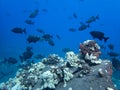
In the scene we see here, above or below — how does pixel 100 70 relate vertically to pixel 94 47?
below

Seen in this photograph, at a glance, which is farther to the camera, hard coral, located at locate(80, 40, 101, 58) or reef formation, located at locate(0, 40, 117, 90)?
hard coral, located at locate(80, 40, 101, 58)

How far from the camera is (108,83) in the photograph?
5461 mm

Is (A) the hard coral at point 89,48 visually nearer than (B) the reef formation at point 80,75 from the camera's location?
No

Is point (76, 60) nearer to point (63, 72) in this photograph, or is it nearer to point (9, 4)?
point (63, 72)

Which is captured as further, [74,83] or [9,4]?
[9,4]

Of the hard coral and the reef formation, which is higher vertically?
the hard coral

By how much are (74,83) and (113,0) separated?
120905mm

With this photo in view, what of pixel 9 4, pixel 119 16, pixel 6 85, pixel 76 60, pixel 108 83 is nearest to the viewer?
pixel 108 83

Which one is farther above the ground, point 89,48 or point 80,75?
point 89,48

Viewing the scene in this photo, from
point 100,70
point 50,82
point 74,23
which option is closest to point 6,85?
point 50,82

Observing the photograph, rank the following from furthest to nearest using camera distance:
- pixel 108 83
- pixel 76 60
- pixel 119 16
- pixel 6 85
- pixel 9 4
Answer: pixel 9 4 → pixel 119 16 → pixel 6 85 → pixel 76 60 → pixel 108 83

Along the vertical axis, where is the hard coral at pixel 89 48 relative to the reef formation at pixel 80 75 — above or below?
above

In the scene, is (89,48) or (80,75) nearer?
(80,75)

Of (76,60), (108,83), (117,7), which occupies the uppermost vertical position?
(117,7)
